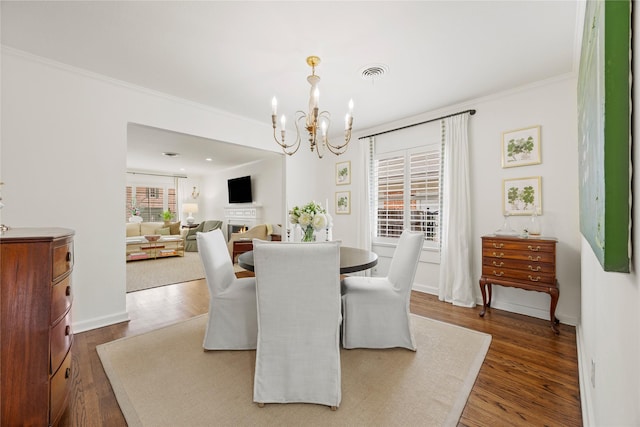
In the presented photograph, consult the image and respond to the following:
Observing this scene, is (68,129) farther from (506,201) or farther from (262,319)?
(506,201)

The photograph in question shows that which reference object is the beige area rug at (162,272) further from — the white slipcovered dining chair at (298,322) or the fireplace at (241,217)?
the white slipcovered dining chair at (298,322)

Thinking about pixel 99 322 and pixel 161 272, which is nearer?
pixel 99 322

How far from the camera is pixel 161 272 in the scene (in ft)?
17.1

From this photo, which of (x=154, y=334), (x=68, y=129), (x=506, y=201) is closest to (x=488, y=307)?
(x=506, y=201)

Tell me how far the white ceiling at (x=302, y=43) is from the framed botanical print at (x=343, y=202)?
194 cm

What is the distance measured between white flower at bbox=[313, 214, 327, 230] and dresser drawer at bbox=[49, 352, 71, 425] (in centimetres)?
184

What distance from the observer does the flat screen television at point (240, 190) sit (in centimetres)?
Result: 736

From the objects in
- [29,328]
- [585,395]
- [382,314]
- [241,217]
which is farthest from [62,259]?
[241,217]

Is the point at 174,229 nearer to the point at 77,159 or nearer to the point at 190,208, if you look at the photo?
the point at 190,208

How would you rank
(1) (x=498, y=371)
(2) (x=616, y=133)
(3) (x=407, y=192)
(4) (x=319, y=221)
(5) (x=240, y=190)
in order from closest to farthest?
(2) (x=616, y=133), (1) (x=498, y=371), (4) (x=319, y=221), (3) (x=407, y=192), (5) (x=240, y=190)

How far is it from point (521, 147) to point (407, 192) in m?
1.46

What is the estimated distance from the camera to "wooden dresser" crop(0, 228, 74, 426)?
4.29ft

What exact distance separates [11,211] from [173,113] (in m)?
1.77

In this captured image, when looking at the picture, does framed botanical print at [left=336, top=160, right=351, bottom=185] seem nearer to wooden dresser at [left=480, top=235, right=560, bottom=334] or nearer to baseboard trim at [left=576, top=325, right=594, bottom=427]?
wooden dresser at [left=480, top=235, right=560, bottom=334]
